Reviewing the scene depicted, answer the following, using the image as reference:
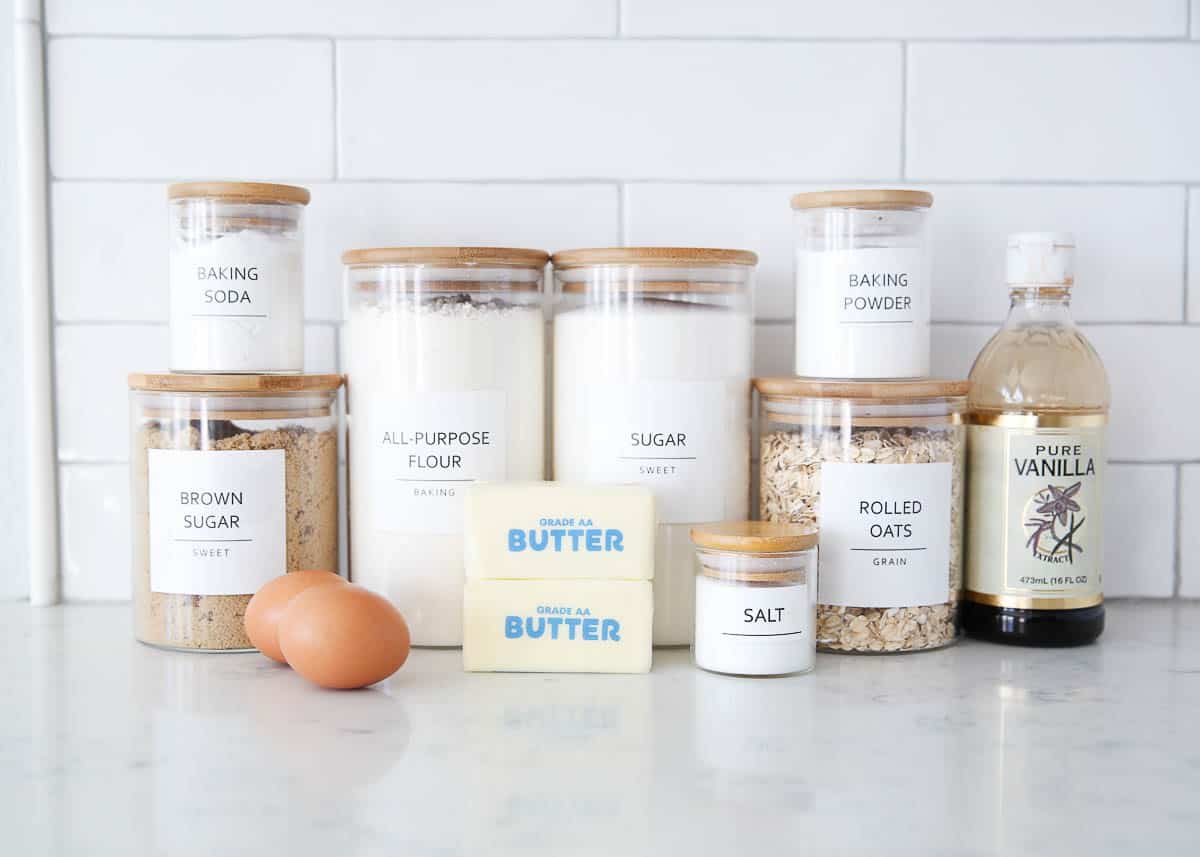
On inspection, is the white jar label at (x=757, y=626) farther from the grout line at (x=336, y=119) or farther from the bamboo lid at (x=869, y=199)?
the grout line at (x=336, y=119)

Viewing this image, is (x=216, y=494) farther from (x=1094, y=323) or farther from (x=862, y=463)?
(x=1094, y=323)

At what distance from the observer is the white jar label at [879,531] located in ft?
2.68

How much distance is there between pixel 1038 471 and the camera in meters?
0.85

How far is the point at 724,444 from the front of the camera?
0.85m

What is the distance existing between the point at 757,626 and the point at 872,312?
0.24m

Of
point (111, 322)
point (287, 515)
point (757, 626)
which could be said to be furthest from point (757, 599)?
point (111, 322)

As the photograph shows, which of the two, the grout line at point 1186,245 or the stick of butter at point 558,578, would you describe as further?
the grout line at point 1186,245

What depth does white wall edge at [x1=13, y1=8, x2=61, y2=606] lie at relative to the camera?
976mm

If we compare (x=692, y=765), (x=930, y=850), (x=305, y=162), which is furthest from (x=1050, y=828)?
(x=305, y=162)

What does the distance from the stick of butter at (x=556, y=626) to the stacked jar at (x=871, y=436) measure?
14cm

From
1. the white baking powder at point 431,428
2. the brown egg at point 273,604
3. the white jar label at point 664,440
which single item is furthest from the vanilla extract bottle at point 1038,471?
the brown egg at point 273,604

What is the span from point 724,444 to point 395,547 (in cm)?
25

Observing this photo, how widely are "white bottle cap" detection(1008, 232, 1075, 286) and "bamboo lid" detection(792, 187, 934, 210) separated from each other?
0.09m

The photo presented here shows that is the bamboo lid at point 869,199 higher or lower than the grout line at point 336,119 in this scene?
lower
